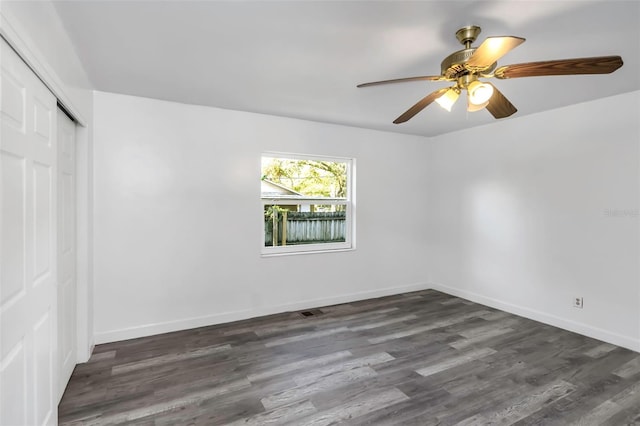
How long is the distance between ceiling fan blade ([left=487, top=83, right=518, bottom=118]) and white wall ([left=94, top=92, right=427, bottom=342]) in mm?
2246

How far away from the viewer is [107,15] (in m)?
1.87

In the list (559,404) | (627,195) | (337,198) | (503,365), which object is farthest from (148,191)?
(627,195)

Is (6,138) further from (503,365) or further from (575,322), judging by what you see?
(575,322)

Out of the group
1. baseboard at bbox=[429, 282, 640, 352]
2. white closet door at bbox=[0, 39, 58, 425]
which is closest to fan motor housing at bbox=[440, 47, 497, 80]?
white closet door at bbox=[0, 39, 58, 425]

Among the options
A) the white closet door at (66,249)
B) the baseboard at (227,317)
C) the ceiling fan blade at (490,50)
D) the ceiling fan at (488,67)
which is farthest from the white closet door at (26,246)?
the ceiling fan blade at (490,50)

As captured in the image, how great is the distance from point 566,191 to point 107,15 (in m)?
4.24

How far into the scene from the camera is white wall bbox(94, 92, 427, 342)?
319cm

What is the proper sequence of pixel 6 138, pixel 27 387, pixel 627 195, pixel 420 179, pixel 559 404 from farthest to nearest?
pixel 420 179 → pixel 627 195 → pixel 559 404 → pixel 27 387 → pixel 6 138

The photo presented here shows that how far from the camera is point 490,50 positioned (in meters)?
1.62

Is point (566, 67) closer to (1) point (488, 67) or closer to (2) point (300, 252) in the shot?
(1) point (488, 67)

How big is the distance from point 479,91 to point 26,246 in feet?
7.97

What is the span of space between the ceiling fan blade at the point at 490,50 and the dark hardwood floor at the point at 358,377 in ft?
6.90

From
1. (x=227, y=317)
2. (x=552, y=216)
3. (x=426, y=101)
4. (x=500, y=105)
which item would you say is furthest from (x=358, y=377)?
(x=552, y=216)

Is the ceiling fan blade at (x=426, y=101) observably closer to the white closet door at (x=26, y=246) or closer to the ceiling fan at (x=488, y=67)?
the ceiling fan at (x=488, y=67)
